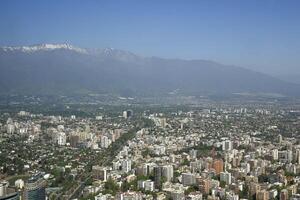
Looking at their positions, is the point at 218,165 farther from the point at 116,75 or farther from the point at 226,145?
the point at 116,75

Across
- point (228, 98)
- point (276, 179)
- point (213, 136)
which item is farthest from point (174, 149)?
point (228, 98)

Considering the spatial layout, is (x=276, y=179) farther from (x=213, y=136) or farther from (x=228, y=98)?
(x=228, y=98)

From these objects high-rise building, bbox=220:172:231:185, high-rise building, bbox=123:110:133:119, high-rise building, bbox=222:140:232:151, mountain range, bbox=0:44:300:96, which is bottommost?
high-rise building, bbox=220:172:231:185

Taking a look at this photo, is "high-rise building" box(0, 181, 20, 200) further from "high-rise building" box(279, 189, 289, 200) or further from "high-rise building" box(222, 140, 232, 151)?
"high-rise building" box(222, 140, 232, 151)

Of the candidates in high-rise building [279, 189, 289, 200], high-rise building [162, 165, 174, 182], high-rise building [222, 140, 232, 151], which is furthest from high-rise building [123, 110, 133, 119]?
high-rise building [279, 189, 289, 200]

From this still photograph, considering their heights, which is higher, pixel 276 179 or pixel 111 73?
pixel 111 73

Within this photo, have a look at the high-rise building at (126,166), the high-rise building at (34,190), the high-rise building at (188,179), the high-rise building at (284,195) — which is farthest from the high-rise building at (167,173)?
the high-rise building at (34,190)

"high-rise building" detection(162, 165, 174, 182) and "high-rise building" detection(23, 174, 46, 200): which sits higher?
"high-rise building" detection(23, 174, 46, 200)

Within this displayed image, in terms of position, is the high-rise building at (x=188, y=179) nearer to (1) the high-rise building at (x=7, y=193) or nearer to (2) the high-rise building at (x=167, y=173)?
(2) the high-rise building at (x=167, y=173)
